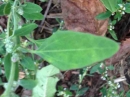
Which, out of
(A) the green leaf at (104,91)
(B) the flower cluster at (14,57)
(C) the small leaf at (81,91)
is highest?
(B) the flower cluster at (14,57)

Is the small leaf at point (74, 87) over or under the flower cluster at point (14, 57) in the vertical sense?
under

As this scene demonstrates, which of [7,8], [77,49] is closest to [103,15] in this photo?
[7,8]

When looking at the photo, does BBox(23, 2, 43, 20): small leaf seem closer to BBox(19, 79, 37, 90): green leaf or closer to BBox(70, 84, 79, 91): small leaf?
BBox(19, 79, 37, 90): green leaf

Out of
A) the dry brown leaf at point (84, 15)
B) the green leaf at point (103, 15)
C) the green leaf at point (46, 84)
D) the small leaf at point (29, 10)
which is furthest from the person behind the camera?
the dry brown leaf at point (84, 15)

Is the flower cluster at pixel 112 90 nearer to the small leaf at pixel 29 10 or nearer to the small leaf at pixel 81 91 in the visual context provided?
the small leaf at pixel 81 91

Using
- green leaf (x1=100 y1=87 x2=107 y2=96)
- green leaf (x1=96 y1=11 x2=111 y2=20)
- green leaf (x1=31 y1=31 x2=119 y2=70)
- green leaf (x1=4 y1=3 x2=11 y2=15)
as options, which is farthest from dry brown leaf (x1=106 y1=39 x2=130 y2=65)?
green leaf (x1=31 y1=31 x2=119 y2=70)

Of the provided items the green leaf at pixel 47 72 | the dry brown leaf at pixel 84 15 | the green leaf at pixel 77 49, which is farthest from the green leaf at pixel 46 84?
the dry brown leaf at pixel 84 15

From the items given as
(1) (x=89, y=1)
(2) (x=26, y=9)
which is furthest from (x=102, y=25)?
(2) (x=26, y=9)
